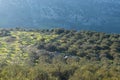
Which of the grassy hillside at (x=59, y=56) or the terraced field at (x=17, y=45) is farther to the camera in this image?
the terraced field at (x=17, y=45)

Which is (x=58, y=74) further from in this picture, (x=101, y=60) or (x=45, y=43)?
(x=45, y=43)

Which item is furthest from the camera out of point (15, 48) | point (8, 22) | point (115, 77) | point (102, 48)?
point (8, 22)

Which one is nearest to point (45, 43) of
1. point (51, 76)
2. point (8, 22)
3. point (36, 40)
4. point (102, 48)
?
point (36, 40)

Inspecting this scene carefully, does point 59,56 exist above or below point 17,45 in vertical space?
above

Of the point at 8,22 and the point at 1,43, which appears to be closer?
the point at 1,43

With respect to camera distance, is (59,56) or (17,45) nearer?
(59,56)

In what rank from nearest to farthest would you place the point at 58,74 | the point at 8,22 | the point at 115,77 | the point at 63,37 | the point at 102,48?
1. the point at 115,77
2. the point at 58,74
3. the point at 102,48
4. the point at 63,37
5. the point at 8,22

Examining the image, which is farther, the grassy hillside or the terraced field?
the terraced field

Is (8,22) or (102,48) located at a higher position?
(102,48)
